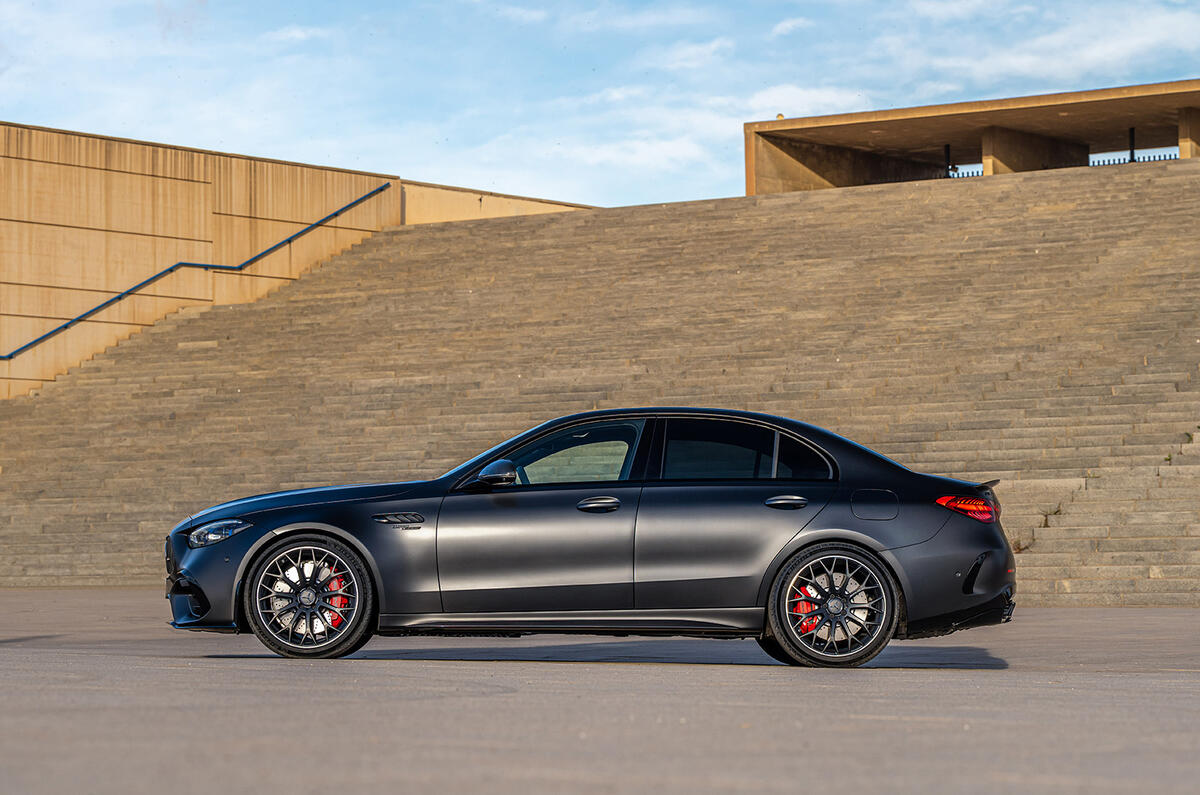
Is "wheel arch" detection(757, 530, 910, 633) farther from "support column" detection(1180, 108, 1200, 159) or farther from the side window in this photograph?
"support column" detection(1180, 108, 1200, 159)

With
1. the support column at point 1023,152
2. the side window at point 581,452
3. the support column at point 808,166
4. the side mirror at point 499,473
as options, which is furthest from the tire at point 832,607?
the support column at point 1023,152

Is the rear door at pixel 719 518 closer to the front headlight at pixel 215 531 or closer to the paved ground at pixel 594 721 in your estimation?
the paved ground at pixel 594 721

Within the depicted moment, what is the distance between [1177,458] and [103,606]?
11209mm

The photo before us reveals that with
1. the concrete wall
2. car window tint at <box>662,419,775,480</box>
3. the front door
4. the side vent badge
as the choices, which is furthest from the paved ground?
the concrete wall

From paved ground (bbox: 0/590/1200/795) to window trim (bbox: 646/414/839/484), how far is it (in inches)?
43.6

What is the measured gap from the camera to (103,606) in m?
15.2

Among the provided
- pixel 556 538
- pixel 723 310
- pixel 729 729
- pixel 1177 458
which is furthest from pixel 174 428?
pixel 729 729

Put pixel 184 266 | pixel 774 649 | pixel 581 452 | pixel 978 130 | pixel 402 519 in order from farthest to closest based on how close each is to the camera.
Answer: pixel 978 130, pixel 184 266, pixel 774 649, pixel 581 452, pixel 402 519

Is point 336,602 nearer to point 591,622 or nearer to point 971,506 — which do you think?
point 591,622

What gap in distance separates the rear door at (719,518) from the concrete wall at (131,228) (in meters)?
24.7

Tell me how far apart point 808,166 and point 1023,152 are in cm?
574

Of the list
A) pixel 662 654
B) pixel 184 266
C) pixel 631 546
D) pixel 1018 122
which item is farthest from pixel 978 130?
pixel 631 546

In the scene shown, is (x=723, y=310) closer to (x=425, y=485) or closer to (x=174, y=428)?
(x=174, y=428)

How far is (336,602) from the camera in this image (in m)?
9.21
